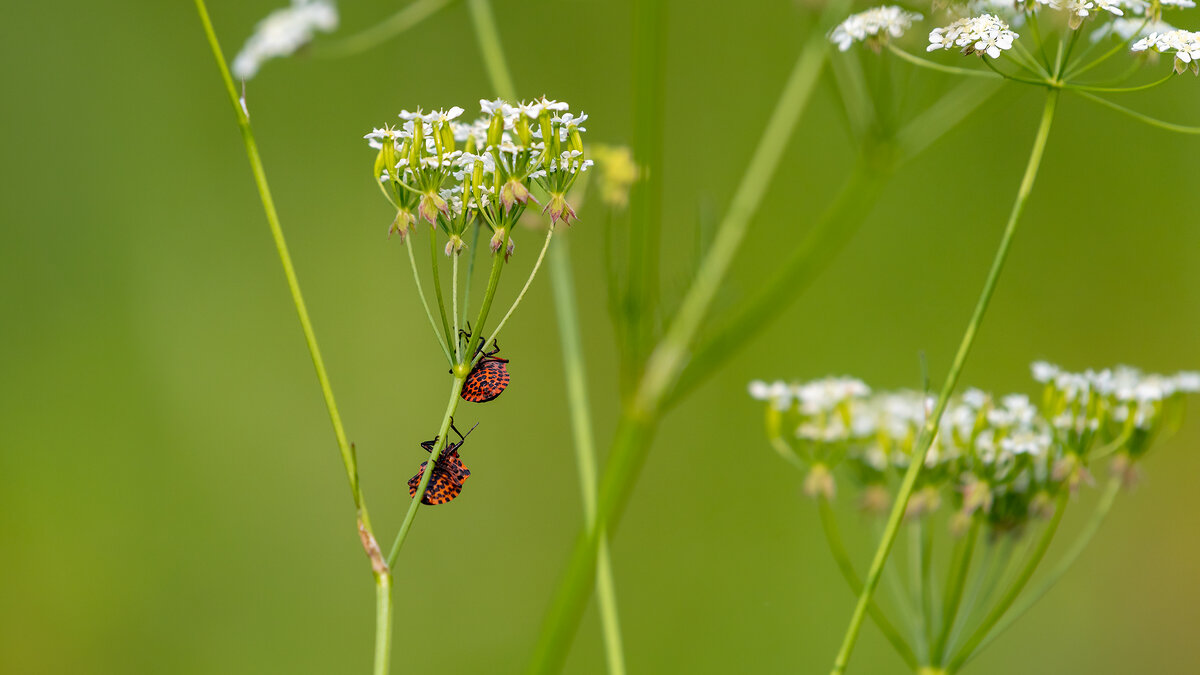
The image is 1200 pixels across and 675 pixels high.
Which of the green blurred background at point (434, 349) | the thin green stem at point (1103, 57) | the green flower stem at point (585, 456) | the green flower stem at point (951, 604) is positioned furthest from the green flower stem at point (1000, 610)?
the green blurred background at point (434, 349)

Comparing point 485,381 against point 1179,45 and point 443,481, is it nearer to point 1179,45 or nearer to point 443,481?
point 443,481

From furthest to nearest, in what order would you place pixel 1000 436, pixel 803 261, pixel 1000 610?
pixel 803 261 < pixel 1000 436 < pixel 1000 610

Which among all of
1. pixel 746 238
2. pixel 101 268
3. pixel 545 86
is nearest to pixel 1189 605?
pixel 746 238

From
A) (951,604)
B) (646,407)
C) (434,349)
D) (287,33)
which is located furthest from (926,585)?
(434,349)

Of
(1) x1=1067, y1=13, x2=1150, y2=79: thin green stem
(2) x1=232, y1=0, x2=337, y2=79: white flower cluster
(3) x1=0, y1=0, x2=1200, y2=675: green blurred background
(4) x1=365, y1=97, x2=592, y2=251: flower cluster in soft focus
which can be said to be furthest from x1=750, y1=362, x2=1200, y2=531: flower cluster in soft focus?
(3) x1=0, y1=0, x2=1200, y2=675: green blurred background

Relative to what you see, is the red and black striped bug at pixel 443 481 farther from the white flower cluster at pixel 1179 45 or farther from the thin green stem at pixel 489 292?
the white flower cluster at pixel 1179 45

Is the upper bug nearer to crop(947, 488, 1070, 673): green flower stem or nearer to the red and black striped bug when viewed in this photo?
the red and black striped bug
